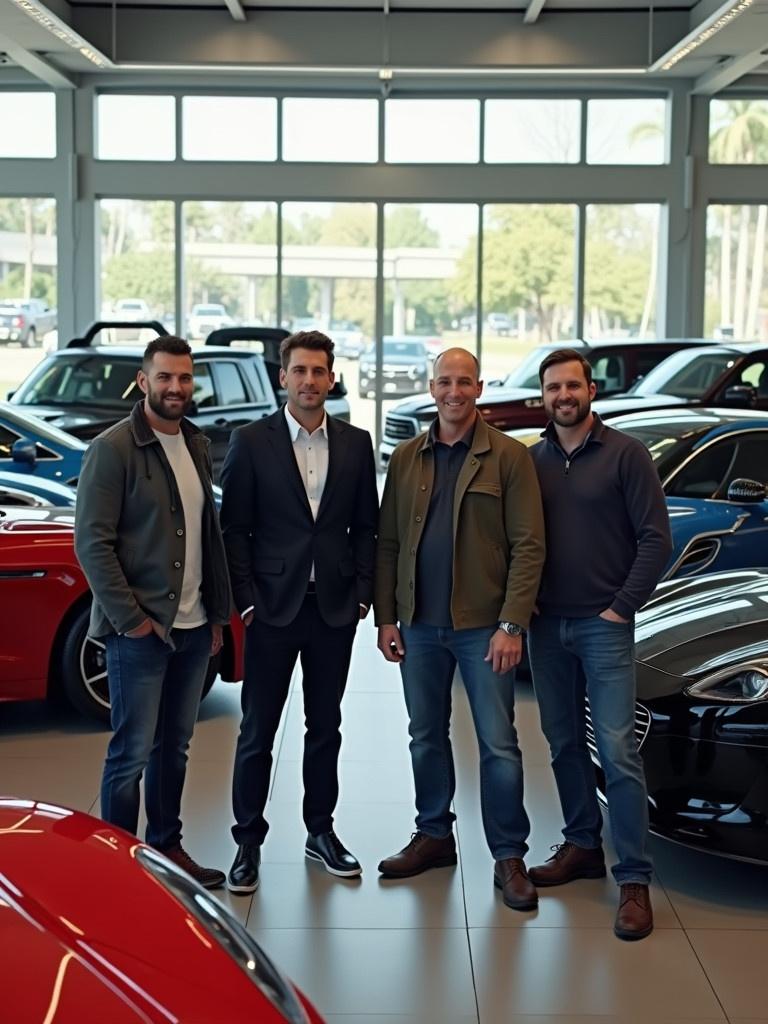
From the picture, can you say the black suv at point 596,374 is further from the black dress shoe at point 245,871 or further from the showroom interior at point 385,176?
the black dress shoe at point 245,871

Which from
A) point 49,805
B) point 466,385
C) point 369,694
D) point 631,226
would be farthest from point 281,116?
point 49,805

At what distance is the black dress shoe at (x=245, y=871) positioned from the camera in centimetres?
443

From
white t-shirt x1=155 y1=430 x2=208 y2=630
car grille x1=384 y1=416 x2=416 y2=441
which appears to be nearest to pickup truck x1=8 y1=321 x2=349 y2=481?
car grille x1=384 y1=416 x2=416 y2=441

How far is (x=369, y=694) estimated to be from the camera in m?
7.34

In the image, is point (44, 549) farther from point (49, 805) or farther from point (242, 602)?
point (49, 805)

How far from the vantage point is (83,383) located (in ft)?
39.5

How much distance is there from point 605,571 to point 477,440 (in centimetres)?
59

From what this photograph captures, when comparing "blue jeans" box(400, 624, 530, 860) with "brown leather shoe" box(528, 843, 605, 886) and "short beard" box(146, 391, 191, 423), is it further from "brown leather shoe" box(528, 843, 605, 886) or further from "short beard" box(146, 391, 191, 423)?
"short beard" box(146, 391, 191, 423)

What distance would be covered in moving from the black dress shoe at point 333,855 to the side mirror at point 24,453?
5.09 meters

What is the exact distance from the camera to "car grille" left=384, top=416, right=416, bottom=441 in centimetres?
1424

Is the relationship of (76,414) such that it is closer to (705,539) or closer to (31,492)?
(31,492)

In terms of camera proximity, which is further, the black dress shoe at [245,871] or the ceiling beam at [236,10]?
the ceiling beam at [236,10]

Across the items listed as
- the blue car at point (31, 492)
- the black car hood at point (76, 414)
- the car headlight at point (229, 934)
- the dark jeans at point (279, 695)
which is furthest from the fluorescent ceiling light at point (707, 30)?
the car headlight at point (229, 934)

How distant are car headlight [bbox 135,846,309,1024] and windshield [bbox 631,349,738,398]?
10.7 metres
